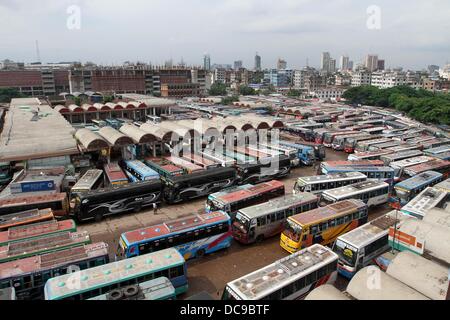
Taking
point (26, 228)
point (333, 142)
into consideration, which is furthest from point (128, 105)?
point (26, 228)

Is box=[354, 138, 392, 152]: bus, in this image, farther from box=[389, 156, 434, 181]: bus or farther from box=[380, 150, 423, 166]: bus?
box=[389, 156, 434, 181]: bus

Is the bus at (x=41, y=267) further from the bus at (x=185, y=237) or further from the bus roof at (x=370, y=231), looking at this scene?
the bus roof at (x=370, y=231)

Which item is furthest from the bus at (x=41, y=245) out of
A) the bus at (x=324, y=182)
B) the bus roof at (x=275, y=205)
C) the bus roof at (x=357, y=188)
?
the bus roof at (x=357, y=188)

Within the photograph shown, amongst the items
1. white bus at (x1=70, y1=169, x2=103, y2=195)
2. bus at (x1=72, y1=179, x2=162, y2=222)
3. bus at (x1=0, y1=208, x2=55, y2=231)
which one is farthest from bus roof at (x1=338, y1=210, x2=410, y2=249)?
white bus at (x1=70, y1=169, x2=103, y2=195)

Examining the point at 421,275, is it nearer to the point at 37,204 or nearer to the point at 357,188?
the point at 357,188

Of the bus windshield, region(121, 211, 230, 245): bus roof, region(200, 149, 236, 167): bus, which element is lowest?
the bus windshield

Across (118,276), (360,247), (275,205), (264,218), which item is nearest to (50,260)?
(118,276)

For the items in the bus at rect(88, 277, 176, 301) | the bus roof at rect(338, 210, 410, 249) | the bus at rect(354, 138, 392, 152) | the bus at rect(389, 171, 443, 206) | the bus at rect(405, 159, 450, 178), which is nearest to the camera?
the bus at rect(88, 277, 176, 301)
